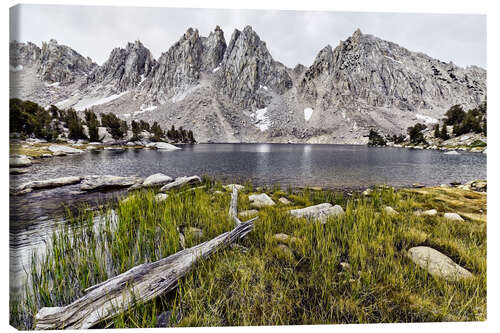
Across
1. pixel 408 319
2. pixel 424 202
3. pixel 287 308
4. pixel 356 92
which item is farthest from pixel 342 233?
pixel 356 92

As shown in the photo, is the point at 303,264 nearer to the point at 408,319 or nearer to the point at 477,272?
the point at 408,319

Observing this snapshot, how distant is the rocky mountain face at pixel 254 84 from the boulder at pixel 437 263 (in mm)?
2440

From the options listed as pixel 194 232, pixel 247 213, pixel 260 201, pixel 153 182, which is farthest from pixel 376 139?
pixel 194 232

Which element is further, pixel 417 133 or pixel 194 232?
pixel 417 133

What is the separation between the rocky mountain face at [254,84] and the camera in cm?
344

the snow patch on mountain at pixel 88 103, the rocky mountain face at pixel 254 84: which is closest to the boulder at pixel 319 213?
the rocky mountain face at pixel 254 84

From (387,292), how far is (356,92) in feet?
34.8

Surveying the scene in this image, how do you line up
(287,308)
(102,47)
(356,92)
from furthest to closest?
(356,92) → (102,47) → (287,308)

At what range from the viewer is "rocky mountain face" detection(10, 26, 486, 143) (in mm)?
3438

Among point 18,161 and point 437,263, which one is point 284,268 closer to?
point 437,263

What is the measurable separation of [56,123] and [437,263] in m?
7.27

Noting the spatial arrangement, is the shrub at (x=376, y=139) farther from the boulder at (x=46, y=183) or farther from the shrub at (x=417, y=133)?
the boulder at (x=46, y=183)

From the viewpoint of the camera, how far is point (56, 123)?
425 cm

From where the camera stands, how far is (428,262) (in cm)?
165
